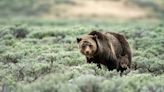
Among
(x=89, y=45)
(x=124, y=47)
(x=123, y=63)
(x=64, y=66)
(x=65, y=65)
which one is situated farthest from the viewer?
(x=65, y=65)

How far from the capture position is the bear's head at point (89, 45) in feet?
37.2

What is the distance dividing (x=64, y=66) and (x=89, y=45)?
1166mm

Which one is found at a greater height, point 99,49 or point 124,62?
point 99,49

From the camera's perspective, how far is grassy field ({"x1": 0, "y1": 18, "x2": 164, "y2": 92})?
891 centimetres

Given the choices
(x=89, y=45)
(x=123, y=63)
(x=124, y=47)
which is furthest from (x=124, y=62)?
(x=89, y=45)

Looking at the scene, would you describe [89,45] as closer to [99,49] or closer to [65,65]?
[99,49]

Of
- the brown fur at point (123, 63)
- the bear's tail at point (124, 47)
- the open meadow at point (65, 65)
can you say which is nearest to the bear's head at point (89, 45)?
the open meadow at point (65, 65)

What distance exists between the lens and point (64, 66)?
12.3m

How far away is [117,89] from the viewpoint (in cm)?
866

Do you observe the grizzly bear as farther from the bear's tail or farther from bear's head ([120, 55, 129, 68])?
the bear's tail

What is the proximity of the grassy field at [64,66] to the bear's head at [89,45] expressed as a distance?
288 millimetres

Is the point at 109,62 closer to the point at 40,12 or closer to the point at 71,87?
the point at 71,87

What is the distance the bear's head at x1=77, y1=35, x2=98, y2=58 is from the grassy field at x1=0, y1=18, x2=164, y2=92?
0.29 m

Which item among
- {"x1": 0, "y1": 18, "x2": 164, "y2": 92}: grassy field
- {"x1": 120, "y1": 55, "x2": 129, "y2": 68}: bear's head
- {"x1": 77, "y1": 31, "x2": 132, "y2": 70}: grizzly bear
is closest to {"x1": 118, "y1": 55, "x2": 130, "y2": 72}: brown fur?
{"x1": 120, "y1": 55, "x2": 129, "y2": 68}: bear's head
